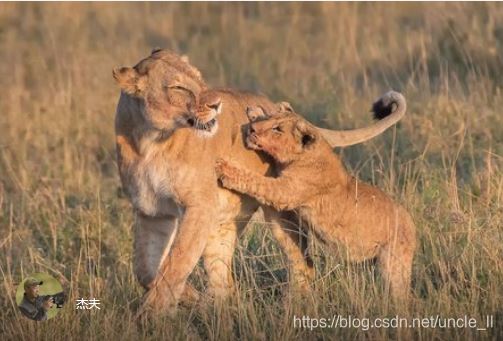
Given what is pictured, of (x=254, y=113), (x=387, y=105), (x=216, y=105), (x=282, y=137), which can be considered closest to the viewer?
(x=216, y=105)

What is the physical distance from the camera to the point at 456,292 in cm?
605

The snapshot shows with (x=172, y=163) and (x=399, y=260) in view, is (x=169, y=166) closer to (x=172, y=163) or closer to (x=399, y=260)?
(x=172, y=163)

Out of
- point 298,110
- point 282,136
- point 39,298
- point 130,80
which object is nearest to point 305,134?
point 282,136

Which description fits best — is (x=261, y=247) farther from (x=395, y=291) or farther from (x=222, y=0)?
(x=222, y=0)

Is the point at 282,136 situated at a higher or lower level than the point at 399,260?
higher

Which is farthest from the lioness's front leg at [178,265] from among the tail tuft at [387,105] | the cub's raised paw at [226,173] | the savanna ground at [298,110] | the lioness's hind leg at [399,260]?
the tail tuft at [387,105]

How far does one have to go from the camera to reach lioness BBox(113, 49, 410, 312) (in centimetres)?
602

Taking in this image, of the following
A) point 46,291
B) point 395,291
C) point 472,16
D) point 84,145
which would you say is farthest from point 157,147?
point 472,16

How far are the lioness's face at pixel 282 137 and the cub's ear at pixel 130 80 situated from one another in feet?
2.07

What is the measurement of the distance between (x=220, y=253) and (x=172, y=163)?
2.59 ft

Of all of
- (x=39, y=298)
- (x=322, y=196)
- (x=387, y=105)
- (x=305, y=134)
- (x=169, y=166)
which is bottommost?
(x=39, y=298)

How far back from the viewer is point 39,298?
6215 millimetres

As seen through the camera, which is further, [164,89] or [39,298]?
[39,298]

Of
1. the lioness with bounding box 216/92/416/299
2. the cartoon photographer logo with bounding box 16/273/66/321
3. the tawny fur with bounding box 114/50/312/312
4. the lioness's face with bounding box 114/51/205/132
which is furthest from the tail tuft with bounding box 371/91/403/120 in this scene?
the cartoon photographer logo with bounding box 16/273/66/321
